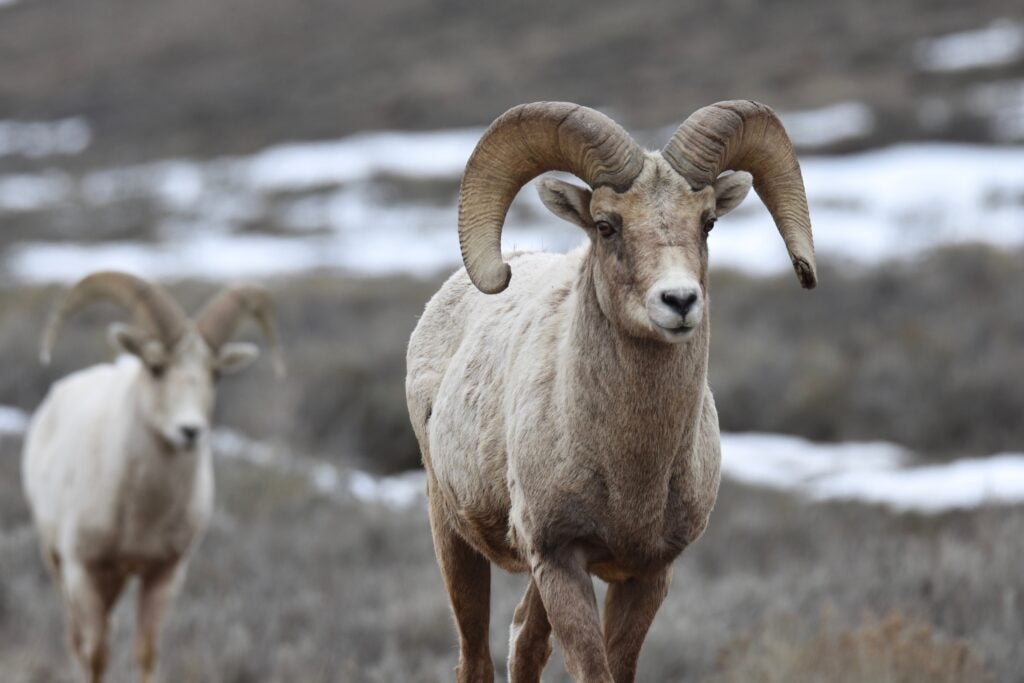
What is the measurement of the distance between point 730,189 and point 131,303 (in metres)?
4.91

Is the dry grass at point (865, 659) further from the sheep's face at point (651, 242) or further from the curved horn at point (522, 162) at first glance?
the curved horn at point (522, 162)

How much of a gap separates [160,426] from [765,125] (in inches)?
176

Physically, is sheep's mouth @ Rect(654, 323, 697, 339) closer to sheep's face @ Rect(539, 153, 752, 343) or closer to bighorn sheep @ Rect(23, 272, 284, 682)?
sheep's face @ Rect(539, 153, 752, 343)

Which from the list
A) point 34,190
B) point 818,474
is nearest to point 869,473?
point 818,474

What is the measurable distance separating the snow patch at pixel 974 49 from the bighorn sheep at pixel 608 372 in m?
28.3

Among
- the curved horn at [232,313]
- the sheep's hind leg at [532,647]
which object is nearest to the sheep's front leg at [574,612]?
the sheep's hind leg at [532,647]

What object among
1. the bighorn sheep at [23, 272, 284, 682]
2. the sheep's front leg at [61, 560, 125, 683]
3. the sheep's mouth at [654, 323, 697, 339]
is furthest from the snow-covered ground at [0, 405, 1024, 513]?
the sheep's mouth at [654, 323, 697, 339]

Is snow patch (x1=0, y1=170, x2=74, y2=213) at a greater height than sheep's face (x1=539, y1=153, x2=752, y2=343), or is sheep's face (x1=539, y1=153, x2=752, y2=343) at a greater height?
snow patch (x1=0, y1=170, x2=74, y2=213)

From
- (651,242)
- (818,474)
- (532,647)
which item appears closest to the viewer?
(651,242)

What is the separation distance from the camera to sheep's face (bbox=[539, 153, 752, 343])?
3.44m

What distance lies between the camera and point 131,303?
7945mm

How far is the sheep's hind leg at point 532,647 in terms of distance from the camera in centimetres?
427

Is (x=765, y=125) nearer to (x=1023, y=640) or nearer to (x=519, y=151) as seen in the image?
(x=519, y=151)

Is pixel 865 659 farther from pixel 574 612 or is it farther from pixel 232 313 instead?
pixel 232 313
